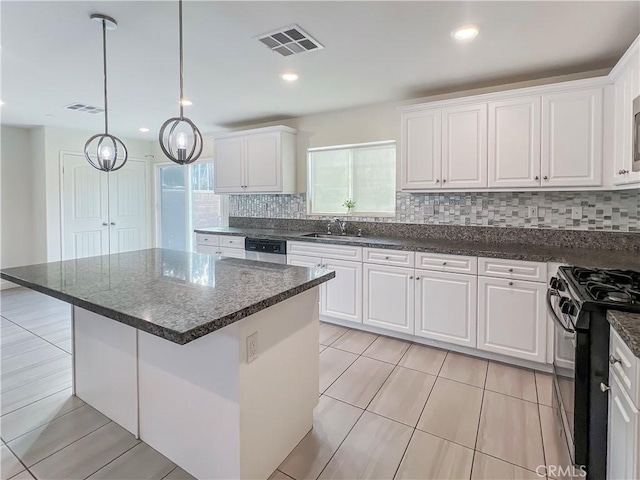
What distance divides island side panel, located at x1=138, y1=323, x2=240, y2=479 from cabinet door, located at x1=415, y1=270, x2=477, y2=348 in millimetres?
2027

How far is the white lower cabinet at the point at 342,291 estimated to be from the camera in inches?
134

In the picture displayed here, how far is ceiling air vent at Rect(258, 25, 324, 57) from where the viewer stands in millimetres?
2256

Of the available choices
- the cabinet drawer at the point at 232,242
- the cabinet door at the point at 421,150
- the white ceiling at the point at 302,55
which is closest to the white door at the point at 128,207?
the white ceiling at the point at 302,55

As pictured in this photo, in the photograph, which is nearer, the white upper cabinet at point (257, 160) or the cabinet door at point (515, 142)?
the cabinet door at point (515, 142)

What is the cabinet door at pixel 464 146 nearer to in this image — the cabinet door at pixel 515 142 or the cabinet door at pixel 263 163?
the cabinet door at pixel 515 142

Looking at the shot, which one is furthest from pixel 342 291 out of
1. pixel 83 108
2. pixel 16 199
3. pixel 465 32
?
pixel 16 199

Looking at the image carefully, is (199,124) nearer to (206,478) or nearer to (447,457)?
(206,478)

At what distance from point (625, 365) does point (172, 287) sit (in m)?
1.87

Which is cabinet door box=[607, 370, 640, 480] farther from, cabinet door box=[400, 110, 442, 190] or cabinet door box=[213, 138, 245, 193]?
cabinet door box=[213, 138, 245, 193]

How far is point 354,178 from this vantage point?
4.16 m

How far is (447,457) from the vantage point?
1802 millimetres

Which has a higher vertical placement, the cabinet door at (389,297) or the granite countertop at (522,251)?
the granite countertop at (522,251)

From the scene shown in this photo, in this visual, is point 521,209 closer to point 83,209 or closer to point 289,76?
point 289,76

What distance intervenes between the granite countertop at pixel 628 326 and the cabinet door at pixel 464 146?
1889 millimetres
